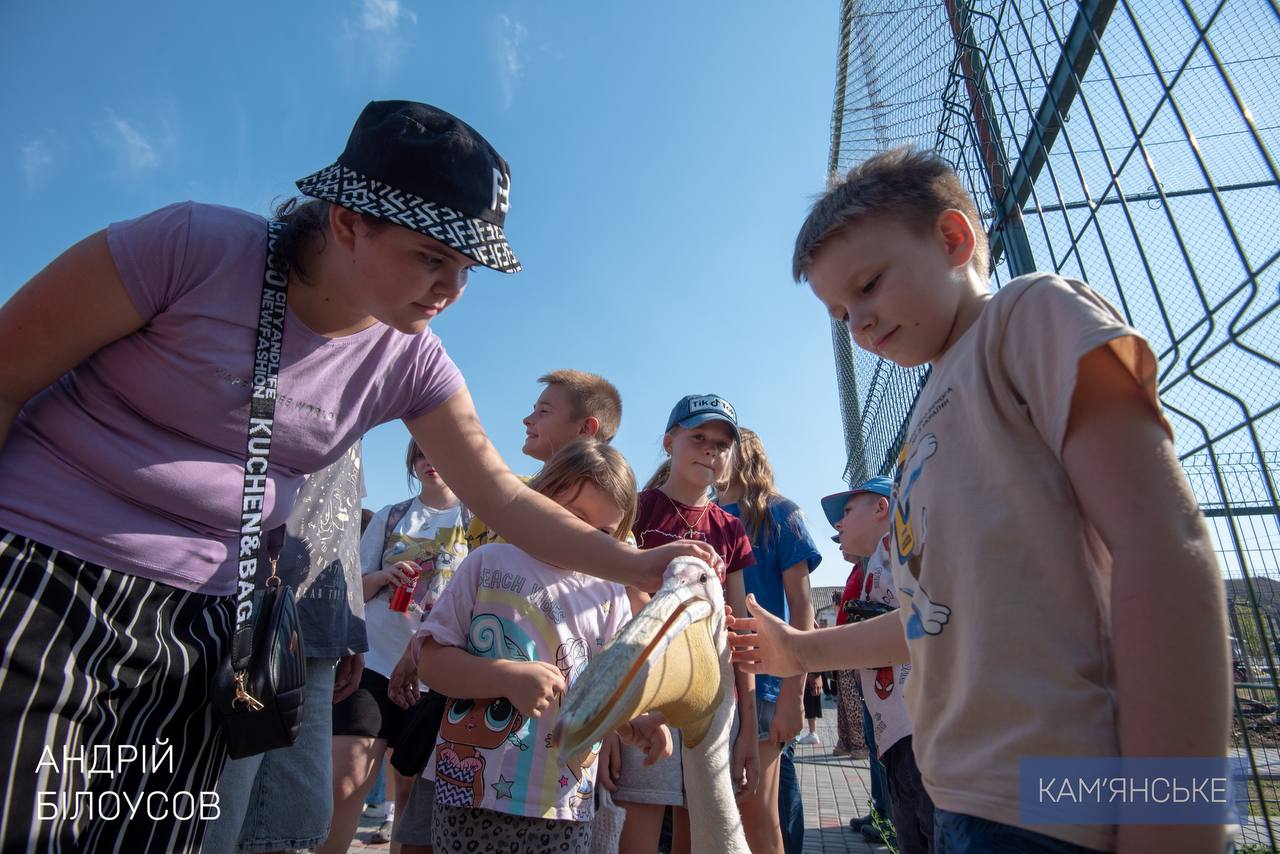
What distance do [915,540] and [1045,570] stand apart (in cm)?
26

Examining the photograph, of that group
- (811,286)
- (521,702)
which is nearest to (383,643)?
(521,702)

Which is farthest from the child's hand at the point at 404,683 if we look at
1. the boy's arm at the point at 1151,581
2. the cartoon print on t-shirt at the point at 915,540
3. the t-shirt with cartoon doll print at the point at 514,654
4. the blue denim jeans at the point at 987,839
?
the boy's arm at the point at 1151,581

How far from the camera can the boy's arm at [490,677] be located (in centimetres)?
193

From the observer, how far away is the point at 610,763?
8.29 ft

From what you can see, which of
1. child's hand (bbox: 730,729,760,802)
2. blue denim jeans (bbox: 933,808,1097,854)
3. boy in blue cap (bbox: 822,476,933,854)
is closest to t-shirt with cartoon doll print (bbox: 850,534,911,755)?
boy in blue cap (bbox: 822,476,933,854)

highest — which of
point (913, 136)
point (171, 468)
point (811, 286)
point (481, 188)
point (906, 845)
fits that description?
point (913, 136)

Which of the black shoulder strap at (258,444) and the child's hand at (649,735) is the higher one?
the black shoulder strap at (258,444)

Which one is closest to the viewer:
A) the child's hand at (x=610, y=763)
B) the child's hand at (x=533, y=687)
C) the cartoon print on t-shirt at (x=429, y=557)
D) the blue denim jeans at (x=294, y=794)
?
the child's hand at (x=533, y=687)

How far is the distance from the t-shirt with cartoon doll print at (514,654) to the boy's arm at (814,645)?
0.46m

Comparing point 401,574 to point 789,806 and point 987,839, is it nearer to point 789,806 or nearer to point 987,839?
point 789,806

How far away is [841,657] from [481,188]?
131 cm

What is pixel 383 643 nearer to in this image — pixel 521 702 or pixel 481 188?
pixel 521 702

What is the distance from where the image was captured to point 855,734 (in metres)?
7.11

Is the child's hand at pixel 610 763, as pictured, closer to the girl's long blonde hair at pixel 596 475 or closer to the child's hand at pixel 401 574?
the girl's long blonde hair at pixel 596 475
